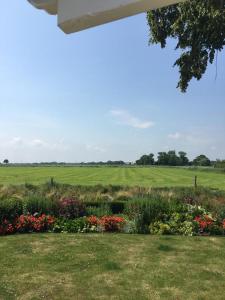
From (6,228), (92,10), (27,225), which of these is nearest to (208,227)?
(27,225)

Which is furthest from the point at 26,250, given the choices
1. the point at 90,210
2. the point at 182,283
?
the point at 90,210

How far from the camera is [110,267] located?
8086mm

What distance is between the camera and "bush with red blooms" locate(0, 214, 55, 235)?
12.1m

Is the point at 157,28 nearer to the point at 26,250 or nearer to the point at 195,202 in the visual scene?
the point at 195,202

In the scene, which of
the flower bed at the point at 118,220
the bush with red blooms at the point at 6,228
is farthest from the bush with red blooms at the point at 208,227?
the bush with red blooms at the point at 6,228

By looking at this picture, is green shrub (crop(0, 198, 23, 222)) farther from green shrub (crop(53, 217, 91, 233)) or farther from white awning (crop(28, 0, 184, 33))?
white awning (crop(28, 0, 184, 33))

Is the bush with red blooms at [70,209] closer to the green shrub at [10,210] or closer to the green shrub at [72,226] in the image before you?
the green shrub at [72,226]

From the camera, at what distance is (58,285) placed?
7000 mm

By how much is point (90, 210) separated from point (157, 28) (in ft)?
20.5

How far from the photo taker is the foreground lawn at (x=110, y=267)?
22.0 feet

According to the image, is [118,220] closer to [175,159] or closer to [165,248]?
[165,248]

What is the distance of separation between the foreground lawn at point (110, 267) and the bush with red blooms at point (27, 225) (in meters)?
0.78

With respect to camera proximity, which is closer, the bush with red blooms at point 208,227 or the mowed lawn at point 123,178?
the bush with red blooms at point 208,227

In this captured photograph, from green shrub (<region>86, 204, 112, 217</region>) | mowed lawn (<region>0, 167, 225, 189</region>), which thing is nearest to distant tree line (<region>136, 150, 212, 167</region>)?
mowed lawn (<region>0, 167, 225, 189</region>)
